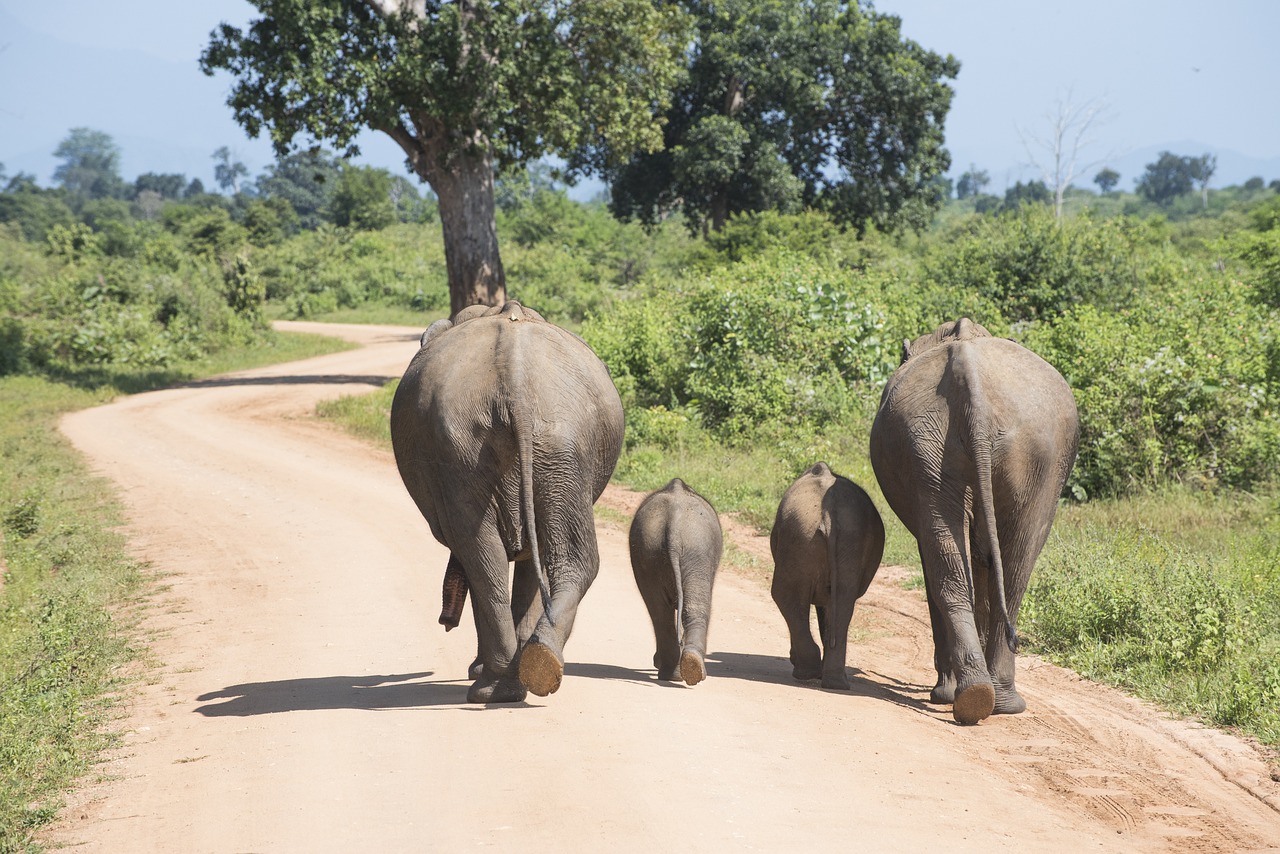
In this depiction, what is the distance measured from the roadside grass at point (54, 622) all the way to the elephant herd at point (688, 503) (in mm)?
1968

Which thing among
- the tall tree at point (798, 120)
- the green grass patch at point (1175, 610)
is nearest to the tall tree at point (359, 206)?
the tall tree at point (798, 120)

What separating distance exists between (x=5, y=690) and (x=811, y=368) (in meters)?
11.2

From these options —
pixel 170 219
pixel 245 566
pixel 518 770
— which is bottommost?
pixel 245 566

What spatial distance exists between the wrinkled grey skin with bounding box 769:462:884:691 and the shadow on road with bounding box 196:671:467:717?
197 centimetres

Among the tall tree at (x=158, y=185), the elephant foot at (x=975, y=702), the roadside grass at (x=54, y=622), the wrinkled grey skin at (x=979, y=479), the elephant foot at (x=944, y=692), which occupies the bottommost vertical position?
the roadside grass at (x=54, y=622)

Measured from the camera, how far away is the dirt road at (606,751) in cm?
443

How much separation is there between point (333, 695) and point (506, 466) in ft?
5.85

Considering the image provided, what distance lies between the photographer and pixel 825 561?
6.84 meters

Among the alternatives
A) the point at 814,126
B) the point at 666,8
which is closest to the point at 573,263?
the point at 814,126

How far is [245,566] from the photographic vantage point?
10.7 metres

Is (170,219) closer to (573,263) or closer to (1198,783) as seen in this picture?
(573,263)

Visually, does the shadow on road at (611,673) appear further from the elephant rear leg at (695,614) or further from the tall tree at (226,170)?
the tall tree at (226,170)

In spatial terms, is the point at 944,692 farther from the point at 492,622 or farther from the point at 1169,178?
the point at 1169,178

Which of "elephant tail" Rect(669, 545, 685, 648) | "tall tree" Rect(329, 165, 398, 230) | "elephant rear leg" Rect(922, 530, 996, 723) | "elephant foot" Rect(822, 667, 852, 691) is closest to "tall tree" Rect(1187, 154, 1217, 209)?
"tall tree" Rect(329, 165, 398, 230)
